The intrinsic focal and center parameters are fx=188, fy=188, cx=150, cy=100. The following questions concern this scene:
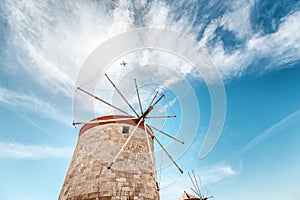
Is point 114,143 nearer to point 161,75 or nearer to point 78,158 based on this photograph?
point 78,158

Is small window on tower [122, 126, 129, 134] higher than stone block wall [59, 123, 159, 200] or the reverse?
higher

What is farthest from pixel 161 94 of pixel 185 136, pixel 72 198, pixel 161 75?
pixel 72 198

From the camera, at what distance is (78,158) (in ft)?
35.2

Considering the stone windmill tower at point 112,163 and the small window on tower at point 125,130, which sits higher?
the small window on tower at point 125,130

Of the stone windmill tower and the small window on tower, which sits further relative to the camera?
the small window on tower

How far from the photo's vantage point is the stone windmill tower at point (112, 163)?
350 inches

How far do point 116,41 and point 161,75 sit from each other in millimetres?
3825

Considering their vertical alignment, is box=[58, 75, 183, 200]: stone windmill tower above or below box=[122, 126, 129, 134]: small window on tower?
below

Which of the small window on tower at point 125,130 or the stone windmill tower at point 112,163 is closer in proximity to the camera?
the stone windmill tower at point 112,163

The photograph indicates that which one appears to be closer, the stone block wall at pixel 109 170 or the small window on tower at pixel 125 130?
the stone block wall at pixel 109 170

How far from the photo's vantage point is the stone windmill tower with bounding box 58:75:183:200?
29.2 ft

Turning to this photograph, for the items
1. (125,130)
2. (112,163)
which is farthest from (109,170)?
(125,130)

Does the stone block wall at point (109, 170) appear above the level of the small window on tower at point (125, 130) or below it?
below

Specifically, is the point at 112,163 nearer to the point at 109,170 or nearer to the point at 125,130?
the point at 109,170
